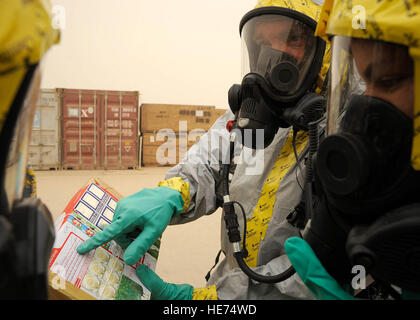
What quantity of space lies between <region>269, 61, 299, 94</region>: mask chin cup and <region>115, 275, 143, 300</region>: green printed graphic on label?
755 millimetres

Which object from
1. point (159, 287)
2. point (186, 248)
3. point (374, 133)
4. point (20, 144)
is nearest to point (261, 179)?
point (159, 287)

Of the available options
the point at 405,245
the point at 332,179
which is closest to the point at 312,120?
the point at 332,179

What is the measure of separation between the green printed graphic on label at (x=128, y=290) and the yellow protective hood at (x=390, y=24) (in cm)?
65

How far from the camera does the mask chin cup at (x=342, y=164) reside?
1.74 feet

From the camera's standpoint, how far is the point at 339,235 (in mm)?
633

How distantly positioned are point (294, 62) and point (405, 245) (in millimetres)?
747

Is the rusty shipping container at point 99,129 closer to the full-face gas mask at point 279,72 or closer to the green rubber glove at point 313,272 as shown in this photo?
the full-face gas mask at point 279,72

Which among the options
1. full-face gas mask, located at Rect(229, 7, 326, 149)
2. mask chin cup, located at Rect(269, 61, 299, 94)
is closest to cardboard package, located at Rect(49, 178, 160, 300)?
full-face gas mask, located at Rect(229, 7, 326, 149)

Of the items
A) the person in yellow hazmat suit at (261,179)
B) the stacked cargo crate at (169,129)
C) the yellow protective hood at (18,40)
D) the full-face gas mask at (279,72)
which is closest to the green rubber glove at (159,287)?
the person in yellow hazmat suit at (261,179)

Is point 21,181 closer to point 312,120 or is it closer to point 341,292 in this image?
point 341,292

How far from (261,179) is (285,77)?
14.3 inches

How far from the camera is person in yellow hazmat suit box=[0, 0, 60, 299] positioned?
30cm

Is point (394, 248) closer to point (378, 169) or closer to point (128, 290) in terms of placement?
point (378, 169)

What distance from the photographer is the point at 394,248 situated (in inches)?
19.4
